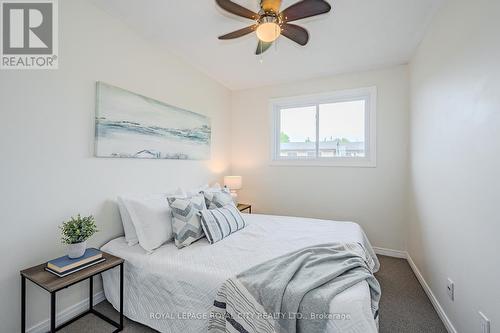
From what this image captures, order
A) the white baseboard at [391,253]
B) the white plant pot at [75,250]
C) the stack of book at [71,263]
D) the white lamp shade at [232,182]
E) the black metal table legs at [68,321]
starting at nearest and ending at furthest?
the black metal table legs at [68,321]
the stack of book at [71,263]
the white plant pot at [75,250]
the white baseboard at [391,253]
the white lamp shade at [232,182]

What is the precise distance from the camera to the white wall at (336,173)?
3.10 metres

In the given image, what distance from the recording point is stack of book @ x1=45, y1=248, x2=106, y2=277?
1449 mm

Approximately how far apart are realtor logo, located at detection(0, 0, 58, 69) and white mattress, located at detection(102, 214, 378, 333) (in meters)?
1.50

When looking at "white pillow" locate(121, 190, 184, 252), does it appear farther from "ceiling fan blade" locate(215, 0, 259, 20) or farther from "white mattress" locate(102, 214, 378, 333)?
"ceiling fan blade" locate(215, 0, 259, 20)

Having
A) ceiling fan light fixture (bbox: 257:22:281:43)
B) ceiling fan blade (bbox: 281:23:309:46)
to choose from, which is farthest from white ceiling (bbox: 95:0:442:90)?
ceiling fan light fixture (bbox: 257:22:281:43)

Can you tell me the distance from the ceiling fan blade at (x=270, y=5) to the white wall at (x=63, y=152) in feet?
4.69

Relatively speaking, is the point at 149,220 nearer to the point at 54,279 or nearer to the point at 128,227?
the point at 128,227

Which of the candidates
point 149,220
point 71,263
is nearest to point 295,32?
point 149,220

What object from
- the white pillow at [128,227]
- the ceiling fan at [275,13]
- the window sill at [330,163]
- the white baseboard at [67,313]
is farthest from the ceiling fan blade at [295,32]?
the white baseboard at [67,313]

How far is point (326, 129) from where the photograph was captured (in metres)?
3.61

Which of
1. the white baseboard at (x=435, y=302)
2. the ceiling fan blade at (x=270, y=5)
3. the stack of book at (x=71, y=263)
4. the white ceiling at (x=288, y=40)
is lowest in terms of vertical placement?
the white baseboard at (x=435, y=302)

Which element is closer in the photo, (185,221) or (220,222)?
(185,221)

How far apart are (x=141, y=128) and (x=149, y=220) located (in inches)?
38.0

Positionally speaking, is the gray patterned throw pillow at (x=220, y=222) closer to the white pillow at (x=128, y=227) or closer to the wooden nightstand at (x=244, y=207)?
the white pillow at (x=128, y=227)
